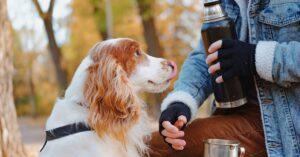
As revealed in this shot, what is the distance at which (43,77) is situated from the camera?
135 ft

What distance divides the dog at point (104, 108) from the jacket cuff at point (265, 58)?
768 millimetres

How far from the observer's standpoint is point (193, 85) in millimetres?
3018

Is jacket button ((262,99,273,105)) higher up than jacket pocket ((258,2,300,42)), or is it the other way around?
jacket pocket ((258,2,300,42))

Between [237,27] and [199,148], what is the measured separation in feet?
2.40

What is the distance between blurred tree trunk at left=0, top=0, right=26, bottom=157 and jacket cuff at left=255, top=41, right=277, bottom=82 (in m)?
2.96

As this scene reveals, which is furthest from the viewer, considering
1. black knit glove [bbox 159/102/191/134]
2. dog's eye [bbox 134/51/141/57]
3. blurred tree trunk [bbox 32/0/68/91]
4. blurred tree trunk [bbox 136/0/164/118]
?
blurred tree trunk [bbox 136/0/164/118]

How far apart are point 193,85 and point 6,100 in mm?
2493

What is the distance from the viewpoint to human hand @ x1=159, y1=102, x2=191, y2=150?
2.66 meters

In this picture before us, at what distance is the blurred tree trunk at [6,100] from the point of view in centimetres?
480

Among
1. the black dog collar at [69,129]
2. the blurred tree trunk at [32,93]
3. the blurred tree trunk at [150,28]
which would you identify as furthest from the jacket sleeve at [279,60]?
the blurred tree trunk at [32,93]

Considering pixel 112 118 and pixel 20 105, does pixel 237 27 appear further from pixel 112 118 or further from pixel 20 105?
pixel 20 105

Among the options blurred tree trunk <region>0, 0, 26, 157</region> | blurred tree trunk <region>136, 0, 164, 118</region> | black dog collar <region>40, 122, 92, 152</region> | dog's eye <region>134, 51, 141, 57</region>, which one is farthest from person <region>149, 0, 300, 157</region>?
blurred tree trunk <region>136, 0, 164, 118</region>

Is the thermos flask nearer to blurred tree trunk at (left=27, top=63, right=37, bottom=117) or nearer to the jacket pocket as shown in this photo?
the jacket pocket

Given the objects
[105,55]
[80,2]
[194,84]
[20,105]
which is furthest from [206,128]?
[20,105]
